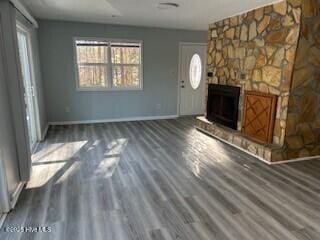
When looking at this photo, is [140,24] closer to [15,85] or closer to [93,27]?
[93,27]

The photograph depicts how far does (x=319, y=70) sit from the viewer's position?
3650 mm

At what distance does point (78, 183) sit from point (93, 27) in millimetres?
4043

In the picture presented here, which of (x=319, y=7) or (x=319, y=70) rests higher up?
(x=319, y=7)

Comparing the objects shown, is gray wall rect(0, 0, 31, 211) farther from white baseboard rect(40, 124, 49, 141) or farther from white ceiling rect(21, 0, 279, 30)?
white baseboard rect(40, 124, 49, 141)

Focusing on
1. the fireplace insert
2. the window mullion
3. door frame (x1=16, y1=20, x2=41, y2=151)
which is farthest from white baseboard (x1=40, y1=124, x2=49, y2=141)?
the fireplace insert

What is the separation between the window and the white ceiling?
0.58 meters

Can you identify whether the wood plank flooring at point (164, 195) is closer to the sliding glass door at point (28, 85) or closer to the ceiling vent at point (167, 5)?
the sliding glass door at point (28, 85)

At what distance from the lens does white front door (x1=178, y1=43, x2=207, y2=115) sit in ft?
22.2

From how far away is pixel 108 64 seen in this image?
6.01 m

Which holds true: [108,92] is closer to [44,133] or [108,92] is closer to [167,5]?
[44,133]

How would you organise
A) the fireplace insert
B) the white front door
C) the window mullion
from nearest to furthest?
the fireplace insert, the window mullion, the white front door

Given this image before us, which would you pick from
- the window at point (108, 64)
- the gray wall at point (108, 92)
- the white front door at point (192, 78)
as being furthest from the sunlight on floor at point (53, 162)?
the white front door at point (192, 78)

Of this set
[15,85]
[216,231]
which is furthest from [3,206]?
[216,231]

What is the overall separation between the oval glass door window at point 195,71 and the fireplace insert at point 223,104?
5.15ft
